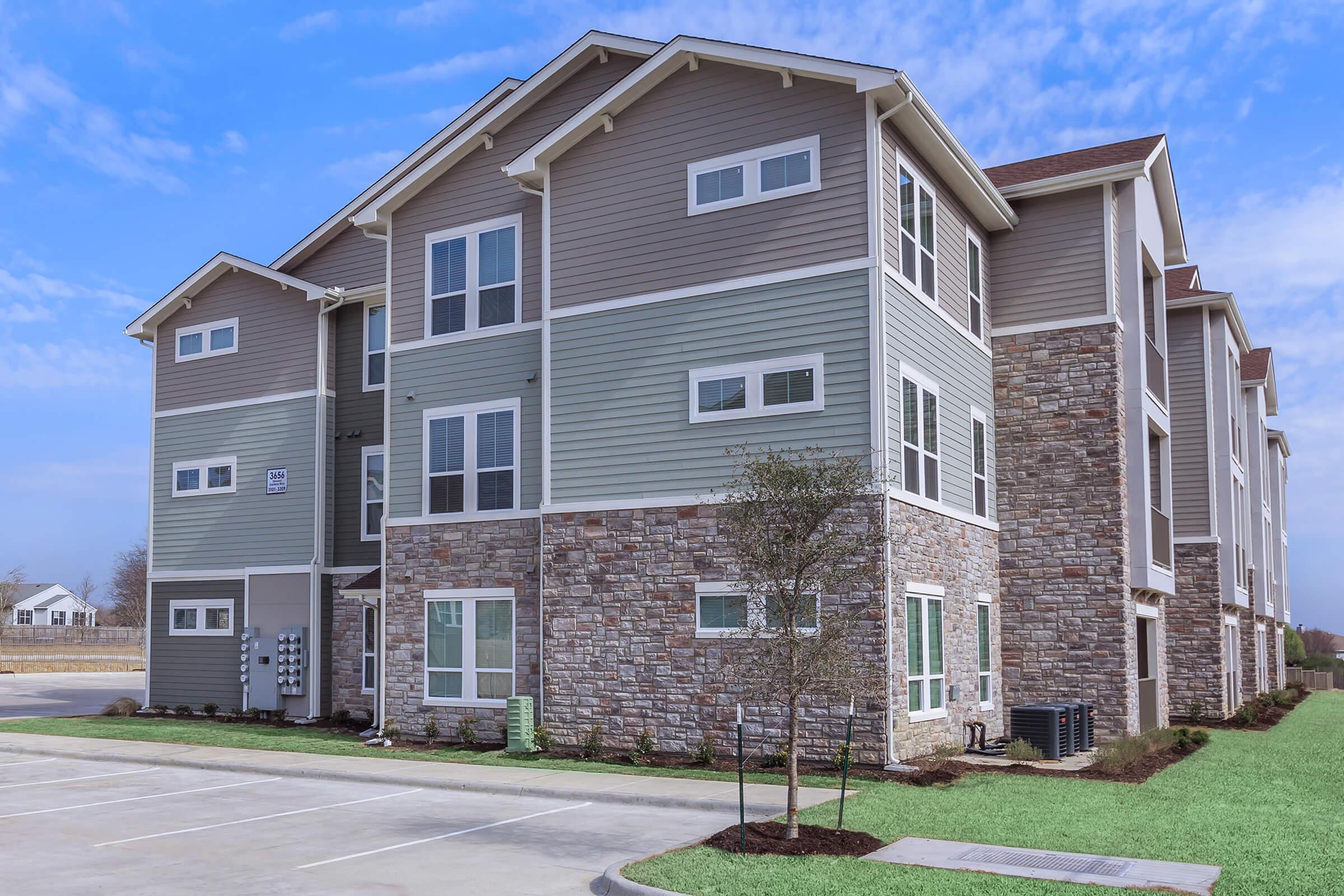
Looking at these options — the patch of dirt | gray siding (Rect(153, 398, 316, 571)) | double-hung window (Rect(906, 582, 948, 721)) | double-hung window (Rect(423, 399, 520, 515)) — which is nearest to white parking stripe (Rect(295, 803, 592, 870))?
the patch of dirt

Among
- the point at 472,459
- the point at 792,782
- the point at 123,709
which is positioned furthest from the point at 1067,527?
the point at 123,709

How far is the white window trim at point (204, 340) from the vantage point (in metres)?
25.4

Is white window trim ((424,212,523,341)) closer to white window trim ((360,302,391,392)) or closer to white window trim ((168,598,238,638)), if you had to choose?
white window trim ((360,302,391,392))

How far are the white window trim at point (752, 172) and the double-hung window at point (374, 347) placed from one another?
8.94 m

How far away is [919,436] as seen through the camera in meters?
16.8

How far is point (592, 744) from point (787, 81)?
9.81 meters

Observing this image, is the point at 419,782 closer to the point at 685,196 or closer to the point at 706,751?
the point at 706,751

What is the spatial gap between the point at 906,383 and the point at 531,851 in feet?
28.9

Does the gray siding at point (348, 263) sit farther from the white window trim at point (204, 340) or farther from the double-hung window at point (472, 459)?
the double-hung window at point (472, 459)

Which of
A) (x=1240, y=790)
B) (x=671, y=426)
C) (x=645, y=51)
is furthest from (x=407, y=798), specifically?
(x=645, y=51)

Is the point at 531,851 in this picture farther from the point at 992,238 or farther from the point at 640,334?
the point at 992,238

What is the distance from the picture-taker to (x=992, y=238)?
2088 cm

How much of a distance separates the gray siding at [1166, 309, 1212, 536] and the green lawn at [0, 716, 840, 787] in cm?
1514

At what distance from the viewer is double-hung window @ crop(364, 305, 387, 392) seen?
23.7 metres
